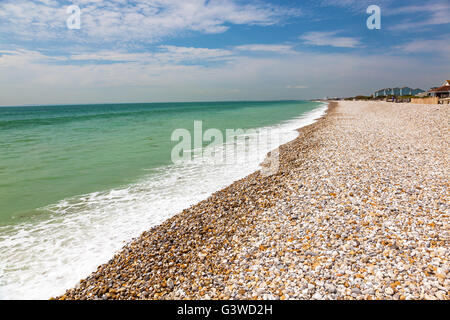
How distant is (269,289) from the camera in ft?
13.3

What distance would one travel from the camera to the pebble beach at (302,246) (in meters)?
4.02

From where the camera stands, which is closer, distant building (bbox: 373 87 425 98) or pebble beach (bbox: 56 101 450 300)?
pebble beach (bbox: 56 101 450 300)

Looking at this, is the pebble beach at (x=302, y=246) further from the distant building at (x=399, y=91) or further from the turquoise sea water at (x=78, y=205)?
the distant building at (x=399, y=91)

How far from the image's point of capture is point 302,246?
499 cm

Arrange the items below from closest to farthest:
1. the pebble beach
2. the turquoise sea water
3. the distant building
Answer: the pebble beach → the turquoise sea water → the distant building

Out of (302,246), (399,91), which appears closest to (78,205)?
(302,246)

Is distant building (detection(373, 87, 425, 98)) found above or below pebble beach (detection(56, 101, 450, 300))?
above

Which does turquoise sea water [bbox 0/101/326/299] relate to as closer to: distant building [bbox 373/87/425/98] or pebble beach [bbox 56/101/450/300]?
pebble beach [bbox 56/101/450/300]

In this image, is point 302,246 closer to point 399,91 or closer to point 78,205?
point 78,205

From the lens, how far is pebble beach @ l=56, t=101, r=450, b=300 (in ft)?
13.2

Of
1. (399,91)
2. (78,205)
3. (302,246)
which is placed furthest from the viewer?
(399,91)

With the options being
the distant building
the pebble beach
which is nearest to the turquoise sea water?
the pebble beach
